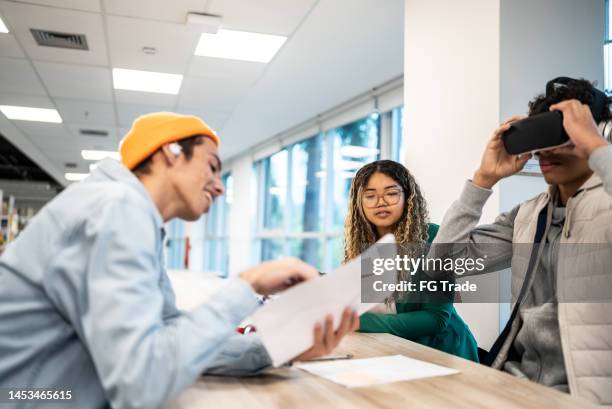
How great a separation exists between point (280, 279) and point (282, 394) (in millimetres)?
267

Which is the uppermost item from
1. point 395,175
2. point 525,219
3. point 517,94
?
point 517,94

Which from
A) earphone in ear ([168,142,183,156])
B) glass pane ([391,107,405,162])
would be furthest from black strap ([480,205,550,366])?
glass pane ([391,107,405,162])

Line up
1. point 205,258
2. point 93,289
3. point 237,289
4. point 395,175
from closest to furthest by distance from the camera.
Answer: point 93,289 → point 237,289 → point 395,175 → point 205,258

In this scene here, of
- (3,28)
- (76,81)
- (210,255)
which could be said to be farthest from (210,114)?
(210,255)

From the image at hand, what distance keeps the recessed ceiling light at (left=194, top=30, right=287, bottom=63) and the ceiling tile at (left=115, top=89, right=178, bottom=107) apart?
1.40 meters

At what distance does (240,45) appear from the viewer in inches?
165

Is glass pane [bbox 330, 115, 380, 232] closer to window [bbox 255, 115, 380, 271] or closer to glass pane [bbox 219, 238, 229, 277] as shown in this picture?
window [bbox 255, 115, 380, 271]

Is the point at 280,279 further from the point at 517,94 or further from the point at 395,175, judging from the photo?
the point at 517,94

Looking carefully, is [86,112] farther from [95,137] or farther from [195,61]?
[195,61]

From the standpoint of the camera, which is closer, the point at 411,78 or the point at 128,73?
the point at 411,78

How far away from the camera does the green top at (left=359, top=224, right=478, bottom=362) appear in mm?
1755

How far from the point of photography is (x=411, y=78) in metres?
3.19

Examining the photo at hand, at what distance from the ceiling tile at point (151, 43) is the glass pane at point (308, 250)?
320 centimetres

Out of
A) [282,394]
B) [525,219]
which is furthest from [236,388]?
[525,219]
